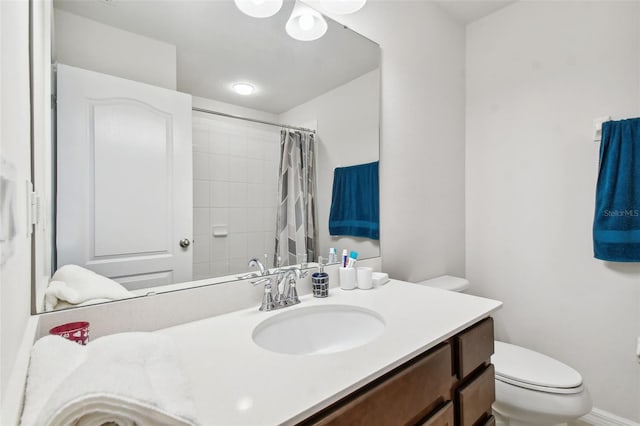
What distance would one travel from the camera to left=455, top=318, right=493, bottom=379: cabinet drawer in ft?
2.83

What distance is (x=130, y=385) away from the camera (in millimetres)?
375

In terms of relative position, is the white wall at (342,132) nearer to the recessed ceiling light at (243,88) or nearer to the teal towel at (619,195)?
the recessed ceiling light at (243,88)

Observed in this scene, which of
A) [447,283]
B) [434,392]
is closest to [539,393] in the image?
[447,283]

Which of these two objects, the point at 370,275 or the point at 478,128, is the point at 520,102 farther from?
the point at 370,275

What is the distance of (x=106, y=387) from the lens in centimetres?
36

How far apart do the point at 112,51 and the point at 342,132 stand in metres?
0.87

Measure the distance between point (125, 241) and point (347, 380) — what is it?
0.68 metres

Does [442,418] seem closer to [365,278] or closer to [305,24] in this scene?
[365,278]

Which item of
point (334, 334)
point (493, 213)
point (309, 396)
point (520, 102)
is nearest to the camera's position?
point (309, 396)

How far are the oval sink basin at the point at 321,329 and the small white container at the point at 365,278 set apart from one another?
21 centimetres

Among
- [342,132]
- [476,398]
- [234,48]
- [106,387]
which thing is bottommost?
[476,398]

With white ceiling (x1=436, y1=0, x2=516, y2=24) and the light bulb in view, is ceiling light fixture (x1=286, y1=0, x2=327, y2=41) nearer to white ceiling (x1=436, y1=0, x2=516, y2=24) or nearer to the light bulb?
the light bulb

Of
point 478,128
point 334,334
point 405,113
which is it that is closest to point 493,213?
point 478,128

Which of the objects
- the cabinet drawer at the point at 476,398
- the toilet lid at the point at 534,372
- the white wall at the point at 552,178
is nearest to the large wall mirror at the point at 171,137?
the cabinet drawer at the point at 476,398
